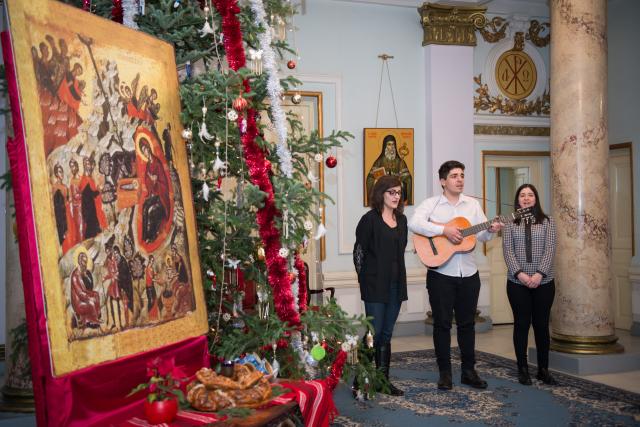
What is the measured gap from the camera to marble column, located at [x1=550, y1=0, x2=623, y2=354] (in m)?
6.58

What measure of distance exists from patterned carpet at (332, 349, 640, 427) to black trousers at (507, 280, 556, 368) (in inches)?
15.0

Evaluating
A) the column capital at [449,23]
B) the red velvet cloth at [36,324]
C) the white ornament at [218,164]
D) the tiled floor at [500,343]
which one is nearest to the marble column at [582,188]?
the tiled floor at [500,343]

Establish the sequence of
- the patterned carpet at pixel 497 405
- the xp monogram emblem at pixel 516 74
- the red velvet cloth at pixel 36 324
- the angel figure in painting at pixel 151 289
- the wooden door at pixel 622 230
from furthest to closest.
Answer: the xp monogram emblem at pixel 516 74
the wooden door at pixel 622 230
the patterned carpet at pixel 497 405
the angel figure in painting at pixel 151 289
the red velvet cloth at pixel 36 324

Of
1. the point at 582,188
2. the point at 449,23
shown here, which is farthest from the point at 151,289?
the point at 449,23

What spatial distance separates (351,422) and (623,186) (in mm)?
6147

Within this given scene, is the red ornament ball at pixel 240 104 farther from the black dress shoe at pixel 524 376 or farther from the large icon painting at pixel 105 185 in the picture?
the black dress shoe at pixel 524 376

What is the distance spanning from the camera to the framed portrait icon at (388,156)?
888cm

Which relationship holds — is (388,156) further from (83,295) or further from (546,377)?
(83,295)

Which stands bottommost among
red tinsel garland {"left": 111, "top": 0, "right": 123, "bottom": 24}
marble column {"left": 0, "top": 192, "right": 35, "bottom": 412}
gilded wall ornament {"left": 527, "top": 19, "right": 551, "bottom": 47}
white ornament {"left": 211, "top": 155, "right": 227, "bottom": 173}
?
marble column {"left": 0, "top": 192, "right": 35, "bottom": 412}

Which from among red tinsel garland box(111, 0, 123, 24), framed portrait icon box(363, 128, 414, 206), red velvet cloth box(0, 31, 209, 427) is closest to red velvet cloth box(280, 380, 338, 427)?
red velvet cloth box(0, 31, 209, 427)

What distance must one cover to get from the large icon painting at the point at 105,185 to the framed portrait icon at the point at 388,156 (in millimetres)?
5201

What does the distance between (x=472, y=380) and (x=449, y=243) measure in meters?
1.22

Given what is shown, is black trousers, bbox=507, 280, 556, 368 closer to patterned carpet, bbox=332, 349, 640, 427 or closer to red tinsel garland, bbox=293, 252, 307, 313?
patterned carpet, bbox=332, 349, 640, 427

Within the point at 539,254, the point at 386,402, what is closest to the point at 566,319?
the point at 539,254
